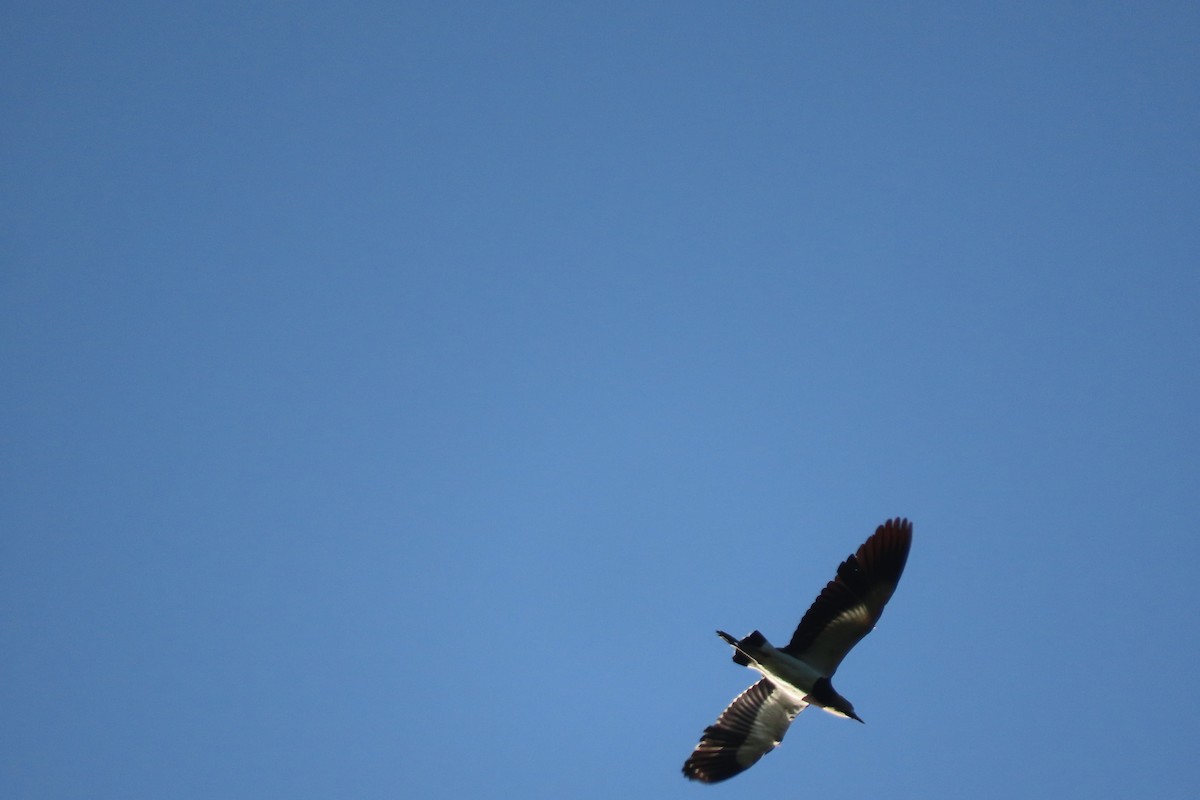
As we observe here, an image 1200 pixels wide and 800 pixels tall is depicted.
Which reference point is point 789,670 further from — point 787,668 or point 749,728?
point 749,728

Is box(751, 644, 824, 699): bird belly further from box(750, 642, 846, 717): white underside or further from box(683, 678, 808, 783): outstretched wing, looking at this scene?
box(683, 678, 808, 783): outstretched wing

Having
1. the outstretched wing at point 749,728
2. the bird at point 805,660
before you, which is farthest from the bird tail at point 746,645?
the outstretched wing at point 749,728

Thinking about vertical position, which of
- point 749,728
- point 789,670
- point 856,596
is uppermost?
point 856,596

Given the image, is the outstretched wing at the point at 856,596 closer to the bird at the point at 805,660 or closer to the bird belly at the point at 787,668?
the bird at the point at 805,660

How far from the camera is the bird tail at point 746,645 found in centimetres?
1114

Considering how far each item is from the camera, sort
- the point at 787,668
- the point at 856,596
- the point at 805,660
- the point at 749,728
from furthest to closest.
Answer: the point at 749,728 → the point at 805,660 → the point at 787,668 → the point at 856,596

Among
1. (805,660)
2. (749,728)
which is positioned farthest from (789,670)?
(749,728)

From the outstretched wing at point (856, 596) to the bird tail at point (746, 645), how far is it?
582 mm

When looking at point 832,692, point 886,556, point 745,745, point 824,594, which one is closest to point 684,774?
point 745,745

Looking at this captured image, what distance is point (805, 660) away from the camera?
11750mm

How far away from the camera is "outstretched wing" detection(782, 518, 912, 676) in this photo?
422 inches

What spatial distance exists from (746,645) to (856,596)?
163 centimetres

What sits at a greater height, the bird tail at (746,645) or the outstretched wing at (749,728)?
the bird tail at (746,645)

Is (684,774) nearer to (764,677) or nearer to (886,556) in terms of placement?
(764,677)
